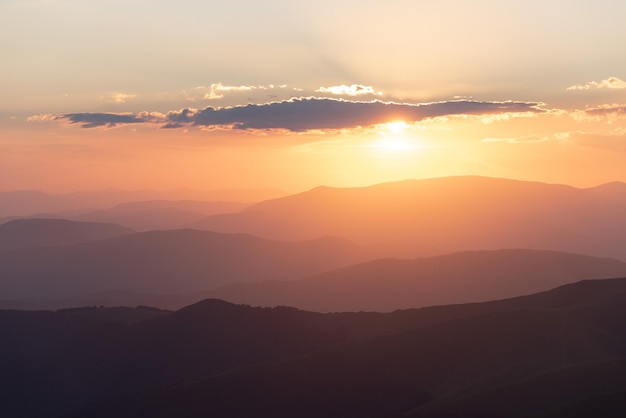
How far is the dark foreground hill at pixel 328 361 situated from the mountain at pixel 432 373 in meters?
0.20

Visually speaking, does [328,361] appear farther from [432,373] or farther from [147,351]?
[147,351]

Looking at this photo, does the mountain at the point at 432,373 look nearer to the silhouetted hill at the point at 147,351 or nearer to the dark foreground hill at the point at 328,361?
the dark foreground hill at the point at 328,361

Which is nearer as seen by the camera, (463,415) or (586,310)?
(463,415)

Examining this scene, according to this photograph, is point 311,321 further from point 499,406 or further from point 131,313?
point 499,406

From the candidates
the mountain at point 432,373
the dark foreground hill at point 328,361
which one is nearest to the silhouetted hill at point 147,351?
the dark foreground hill at point 328,361

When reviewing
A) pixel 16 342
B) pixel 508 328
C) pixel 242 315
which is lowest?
pixel 16 342

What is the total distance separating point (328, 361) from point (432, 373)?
1328 centimetres

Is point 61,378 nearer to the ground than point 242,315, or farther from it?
nearer to the ground

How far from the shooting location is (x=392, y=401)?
287ft

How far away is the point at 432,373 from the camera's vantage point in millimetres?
92125

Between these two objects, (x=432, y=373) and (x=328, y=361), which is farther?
(x=328, y=361)

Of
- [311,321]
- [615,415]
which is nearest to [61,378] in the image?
[311,321]

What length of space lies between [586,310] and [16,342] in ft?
327

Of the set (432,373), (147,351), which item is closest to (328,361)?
(432,373)
